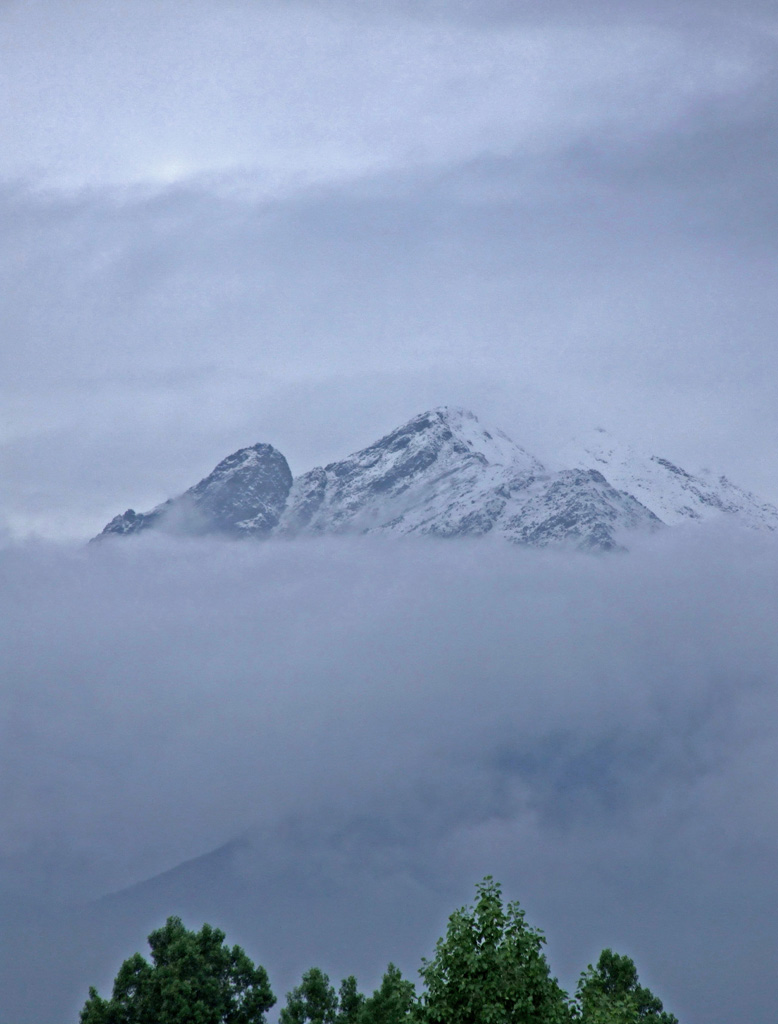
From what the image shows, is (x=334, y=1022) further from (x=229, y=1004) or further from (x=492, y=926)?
(x=492, y=926)

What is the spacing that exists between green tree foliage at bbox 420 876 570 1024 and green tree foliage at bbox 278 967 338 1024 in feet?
189

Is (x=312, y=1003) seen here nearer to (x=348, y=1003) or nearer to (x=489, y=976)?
(x=348, y=1003)

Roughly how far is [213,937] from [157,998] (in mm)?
7471

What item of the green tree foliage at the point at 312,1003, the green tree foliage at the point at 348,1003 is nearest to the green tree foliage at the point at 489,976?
the green tree foliage at the point at 312,1003

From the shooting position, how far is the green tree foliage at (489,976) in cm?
5225

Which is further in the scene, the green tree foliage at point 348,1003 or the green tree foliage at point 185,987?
the green tree foliage at point 348,1003

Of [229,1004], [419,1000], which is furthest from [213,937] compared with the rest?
[419,1000]

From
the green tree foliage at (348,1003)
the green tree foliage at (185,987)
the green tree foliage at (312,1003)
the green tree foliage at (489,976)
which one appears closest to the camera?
the green tree foliage at (489,976)

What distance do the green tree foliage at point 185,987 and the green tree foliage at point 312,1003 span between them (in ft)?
6.76

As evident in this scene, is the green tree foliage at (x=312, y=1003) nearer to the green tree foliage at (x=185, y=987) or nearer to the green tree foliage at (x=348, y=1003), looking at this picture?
the green tree foliage at (x=348, y=1003)

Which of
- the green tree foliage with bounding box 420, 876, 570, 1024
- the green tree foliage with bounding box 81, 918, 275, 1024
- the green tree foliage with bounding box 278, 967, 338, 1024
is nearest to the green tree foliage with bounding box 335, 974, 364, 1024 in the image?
the green tree foliage with bounding box 278, 967, 338, 1024

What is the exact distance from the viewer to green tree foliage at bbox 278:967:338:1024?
10725cm

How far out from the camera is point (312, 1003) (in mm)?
108250

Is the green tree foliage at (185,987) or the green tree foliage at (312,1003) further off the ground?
the green tree foliage at (185,987)
